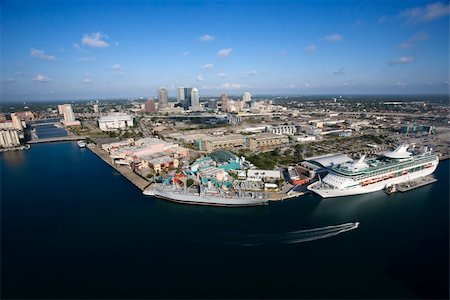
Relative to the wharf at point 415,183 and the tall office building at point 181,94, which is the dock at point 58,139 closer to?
the wharf at point 415,183

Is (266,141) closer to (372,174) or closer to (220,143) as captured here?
(220,143)

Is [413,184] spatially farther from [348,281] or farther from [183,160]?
[183,160]

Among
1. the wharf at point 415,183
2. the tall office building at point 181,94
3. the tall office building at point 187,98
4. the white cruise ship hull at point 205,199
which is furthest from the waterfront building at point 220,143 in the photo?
the tall office building at point 181,94

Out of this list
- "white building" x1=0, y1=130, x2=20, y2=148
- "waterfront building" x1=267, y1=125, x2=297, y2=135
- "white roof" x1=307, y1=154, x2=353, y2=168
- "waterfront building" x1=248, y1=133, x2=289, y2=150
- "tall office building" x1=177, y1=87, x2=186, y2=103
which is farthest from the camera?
"tall office building" x1=177, y1=87, x2=186, y2=103

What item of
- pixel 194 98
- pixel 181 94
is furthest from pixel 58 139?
pixel 181 94

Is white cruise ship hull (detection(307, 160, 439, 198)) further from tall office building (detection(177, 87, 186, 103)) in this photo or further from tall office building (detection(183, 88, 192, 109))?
tall office building (detection(177, 87, 186, 103))

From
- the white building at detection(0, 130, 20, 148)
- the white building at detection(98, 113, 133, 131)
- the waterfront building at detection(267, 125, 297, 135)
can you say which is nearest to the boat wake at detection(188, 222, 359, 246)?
the waterfront building at detection(267, 125, 297, 135)
